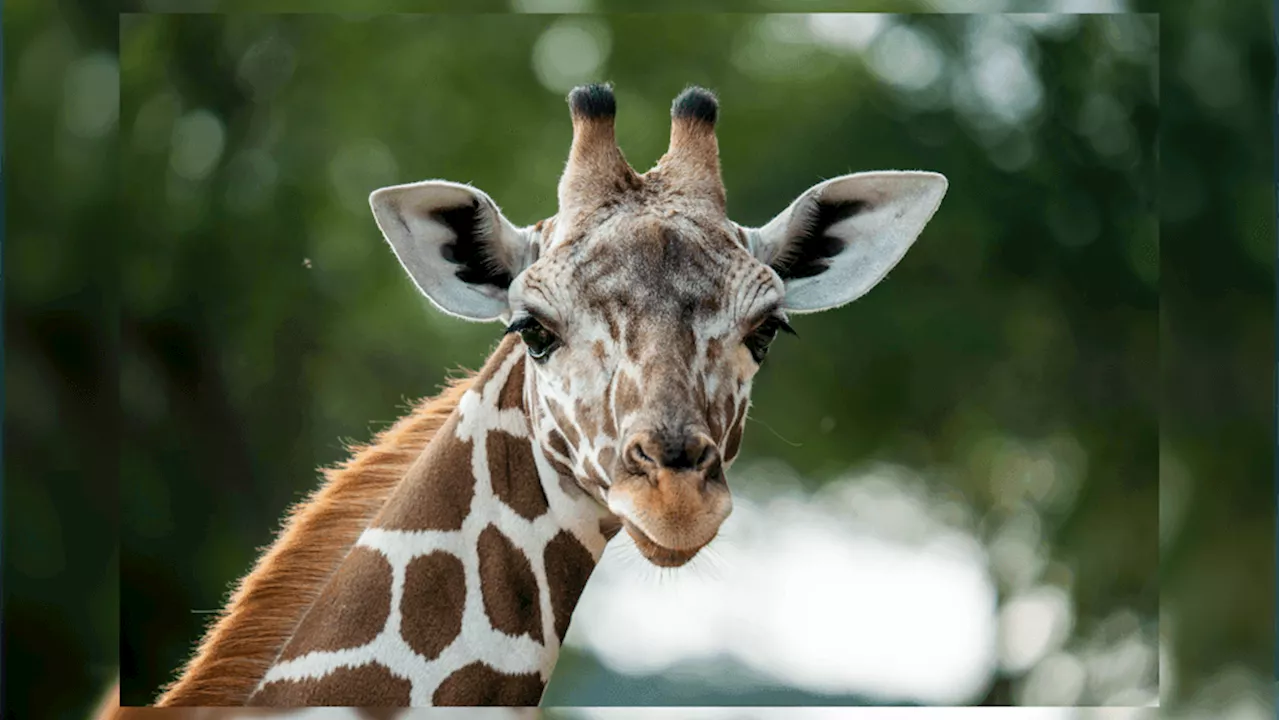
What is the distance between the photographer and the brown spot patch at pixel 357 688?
11.9 ft

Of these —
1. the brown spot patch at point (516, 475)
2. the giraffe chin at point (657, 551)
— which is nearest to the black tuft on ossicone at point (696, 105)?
the brown spot patch at point (516, 475)

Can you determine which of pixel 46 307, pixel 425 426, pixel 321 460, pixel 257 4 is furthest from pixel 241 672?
pixel 257 4

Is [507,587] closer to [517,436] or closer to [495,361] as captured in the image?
[517,436]

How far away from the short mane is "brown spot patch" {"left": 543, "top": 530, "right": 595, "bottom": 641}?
0.53m

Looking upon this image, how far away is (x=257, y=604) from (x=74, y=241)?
6.05 feet

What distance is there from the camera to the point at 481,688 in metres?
3.65

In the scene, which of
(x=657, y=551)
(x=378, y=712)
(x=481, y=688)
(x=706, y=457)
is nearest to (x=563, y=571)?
(x=481, y=688)

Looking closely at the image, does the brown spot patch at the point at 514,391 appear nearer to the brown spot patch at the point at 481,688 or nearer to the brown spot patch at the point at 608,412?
the brown spot patch at the point at 608,412

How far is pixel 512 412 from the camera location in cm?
381

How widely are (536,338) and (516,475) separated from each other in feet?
1.37

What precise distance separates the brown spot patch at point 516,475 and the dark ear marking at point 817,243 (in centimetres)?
92

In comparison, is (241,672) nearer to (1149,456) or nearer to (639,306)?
(639,306)

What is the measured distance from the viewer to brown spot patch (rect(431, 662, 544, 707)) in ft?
11.9

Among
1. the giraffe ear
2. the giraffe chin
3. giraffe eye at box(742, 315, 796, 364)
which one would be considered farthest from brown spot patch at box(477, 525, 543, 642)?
the giraffe ear
